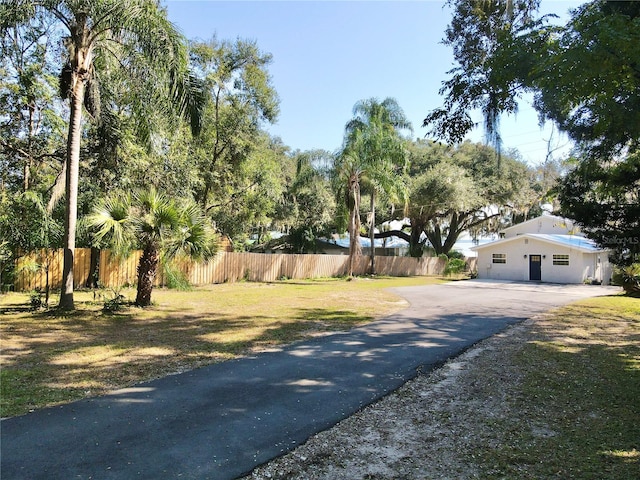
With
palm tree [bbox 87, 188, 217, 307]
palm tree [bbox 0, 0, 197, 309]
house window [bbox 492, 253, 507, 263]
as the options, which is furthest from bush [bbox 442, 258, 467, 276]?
palm tree [bbox 0, 0, 197, 309]

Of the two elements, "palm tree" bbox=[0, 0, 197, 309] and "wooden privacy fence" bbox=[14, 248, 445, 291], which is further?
"wooden privacy fence" bbox=[14, 248, 445, 291]

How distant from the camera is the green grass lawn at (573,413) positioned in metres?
3.07

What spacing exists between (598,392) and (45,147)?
1424 centimetres

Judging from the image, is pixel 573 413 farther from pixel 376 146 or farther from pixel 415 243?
pixel 415 243

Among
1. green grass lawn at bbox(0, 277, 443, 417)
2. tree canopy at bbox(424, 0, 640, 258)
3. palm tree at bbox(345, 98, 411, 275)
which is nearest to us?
tree canopy at bbox(424, 0, 640, 258)

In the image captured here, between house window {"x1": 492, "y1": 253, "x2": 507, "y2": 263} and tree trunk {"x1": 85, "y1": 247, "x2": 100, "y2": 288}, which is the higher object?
house window {"x1": 492, "y1": 253, "x2": 507, "y2": 263}

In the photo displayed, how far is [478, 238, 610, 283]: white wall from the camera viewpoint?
82.3ft

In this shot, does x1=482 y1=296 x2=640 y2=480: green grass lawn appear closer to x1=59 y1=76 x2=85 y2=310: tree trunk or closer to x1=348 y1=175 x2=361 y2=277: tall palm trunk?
x1=59 y1=76 x2=85 y2=310: tree trunk

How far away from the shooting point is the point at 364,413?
162 inches

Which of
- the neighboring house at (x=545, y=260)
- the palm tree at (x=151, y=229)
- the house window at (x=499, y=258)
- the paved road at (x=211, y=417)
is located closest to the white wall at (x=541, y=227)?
the neighboring house at (x=545, y=260)

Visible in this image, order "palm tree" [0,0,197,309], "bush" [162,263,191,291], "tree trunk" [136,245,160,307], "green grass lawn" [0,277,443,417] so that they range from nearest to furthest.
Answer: "green grass lawn" [0,277,443,417] < "palm tree" [0,0,197,309] < "tree trunk" [136,245,160,307] < "bush" [162,263,191,291]

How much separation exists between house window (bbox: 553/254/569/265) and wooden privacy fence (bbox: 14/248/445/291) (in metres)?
9.21

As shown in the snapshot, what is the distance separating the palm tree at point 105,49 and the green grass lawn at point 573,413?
8767mm

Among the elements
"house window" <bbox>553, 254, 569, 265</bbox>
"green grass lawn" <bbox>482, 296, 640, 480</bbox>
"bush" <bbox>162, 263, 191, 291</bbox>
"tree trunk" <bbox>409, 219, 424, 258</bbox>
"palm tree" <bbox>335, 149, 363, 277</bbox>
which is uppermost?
"palm tree" <bbox>335, 149, 363, 277</bbox>
